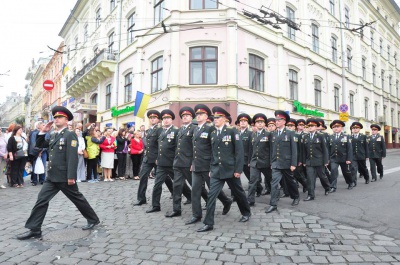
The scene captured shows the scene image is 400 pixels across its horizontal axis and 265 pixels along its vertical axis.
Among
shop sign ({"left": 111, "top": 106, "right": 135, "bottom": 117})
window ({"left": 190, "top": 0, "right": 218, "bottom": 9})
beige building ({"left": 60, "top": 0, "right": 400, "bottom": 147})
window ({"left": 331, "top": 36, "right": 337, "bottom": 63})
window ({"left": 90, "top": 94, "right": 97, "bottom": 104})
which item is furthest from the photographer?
window ({"left": 90, "top": 94, "right": 97, "bottom": 104})

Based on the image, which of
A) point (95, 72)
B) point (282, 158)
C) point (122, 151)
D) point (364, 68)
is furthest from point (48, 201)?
point (364, 68)

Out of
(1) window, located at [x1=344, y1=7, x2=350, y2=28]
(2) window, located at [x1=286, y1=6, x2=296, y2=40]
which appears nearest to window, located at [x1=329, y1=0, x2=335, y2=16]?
(1) window, located at [x1=344, y1=7, x2=350, y2=28]

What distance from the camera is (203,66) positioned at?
17.3m

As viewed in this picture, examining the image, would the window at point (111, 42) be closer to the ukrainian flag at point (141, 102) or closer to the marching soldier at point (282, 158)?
the ukrainian flag at point (141, 102)

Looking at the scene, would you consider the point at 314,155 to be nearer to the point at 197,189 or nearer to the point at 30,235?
the point at 197,189

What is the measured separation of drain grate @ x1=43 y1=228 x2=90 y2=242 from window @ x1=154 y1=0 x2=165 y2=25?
16.7 m

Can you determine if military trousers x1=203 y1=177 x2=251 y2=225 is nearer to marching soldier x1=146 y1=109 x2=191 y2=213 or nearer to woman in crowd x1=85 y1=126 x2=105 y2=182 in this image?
marching soldier x1=146 y1=109 x2=191 y2=213

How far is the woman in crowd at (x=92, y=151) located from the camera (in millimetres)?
10180

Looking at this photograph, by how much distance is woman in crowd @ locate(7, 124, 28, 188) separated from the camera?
900 centimetres

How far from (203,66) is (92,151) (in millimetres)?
9297

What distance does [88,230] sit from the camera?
15.7 feet

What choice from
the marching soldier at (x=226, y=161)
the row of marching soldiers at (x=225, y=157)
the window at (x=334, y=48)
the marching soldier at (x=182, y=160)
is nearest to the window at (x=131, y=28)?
the row of marching soldiers at (x=225, y=157)

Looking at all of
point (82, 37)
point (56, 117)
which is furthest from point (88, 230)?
point (82, 37)

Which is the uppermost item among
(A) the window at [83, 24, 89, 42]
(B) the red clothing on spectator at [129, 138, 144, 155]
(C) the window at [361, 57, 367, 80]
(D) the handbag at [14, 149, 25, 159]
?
(A) the window at [83, 24, 89, 42]
